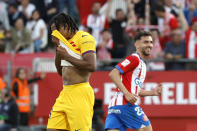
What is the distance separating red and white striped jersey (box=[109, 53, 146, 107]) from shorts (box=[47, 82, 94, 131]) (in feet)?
3.51

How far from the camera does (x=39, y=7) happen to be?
1611 cm

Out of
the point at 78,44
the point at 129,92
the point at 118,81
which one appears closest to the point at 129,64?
the point at 118,81

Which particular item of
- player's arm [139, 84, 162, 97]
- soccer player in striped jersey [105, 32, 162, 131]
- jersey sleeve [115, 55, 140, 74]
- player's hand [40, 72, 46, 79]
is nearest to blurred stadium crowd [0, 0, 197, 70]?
player's hand [40, 72, 46, 79]

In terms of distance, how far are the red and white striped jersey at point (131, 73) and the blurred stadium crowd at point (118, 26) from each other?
191 inches

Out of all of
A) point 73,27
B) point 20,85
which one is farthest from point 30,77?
point 73,27

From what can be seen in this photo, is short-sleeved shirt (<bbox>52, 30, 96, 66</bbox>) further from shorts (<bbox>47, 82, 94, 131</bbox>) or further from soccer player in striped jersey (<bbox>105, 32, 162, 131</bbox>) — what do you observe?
soccer player in striped jersey (<bbox>105, 32, 162, 131</bbox>)

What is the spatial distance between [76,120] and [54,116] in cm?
32

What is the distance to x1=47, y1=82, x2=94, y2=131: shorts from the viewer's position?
6.78 meters

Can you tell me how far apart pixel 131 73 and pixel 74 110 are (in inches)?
57.4

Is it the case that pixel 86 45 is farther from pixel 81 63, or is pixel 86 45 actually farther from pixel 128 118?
pixel 128 118

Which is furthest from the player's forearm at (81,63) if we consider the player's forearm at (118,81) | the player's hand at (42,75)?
the player's hand at (42,75)

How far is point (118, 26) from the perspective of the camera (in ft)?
46.5

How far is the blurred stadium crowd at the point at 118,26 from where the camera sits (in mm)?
12969

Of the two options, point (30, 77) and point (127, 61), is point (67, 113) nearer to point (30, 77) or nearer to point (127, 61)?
point (127, 61)
